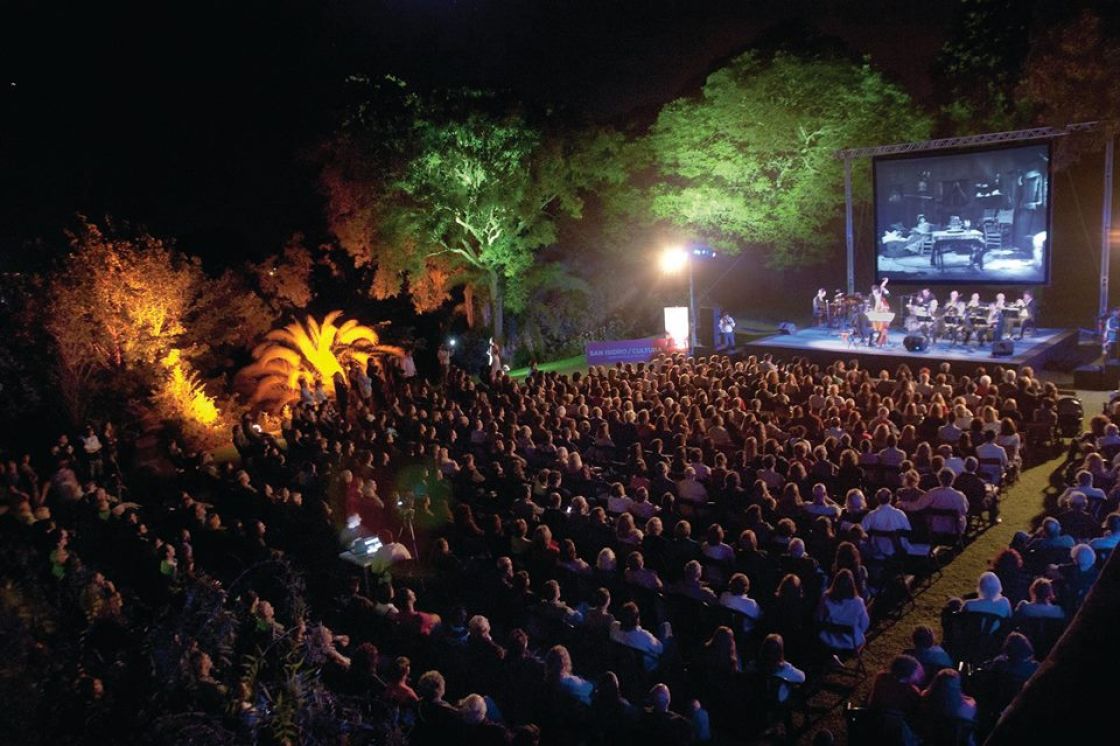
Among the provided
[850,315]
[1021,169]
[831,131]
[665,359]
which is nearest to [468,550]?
[665,359]

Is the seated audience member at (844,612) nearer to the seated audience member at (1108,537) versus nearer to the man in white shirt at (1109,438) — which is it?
the seated audience member at (1108,537)

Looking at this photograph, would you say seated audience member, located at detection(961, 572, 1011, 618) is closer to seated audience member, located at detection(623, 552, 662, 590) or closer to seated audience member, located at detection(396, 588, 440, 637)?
seated audience member, located at detection(623, 552, 662, 590)

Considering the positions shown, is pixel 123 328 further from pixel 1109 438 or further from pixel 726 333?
pixel 1109 438

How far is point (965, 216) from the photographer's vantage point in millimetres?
21062

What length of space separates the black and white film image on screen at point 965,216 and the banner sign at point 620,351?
727 cm

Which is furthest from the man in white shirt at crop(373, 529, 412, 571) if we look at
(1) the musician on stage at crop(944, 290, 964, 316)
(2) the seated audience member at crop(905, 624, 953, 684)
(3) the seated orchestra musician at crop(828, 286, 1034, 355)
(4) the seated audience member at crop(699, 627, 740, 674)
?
(1) the musician on stage at crop(944, 290, 964, 316)

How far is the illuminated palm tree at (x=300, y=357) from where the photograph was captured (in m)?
19.8

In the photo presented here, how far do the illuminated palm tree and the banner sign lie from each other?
5.90 metres

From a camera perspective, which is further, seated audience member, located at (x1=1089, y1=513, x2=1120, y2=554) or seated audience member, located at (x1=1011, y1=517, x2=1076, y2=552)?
seated audience member, located at (x1=1011, y1=517, x2=1076, y2=552)

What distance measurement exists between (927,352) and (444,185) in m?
14.3

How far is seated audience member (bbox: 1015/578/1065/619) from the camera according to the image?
605cm

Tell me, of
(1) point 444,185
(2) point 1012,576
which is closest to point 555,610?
(2) point 1012,576

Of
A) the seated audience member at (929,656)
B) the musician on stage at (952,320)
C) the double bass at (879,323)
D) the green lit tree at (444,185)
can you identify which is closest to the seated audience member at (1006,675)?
the seated audience member at (929,656)

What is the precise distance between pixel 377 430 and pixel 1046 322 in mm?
25273
